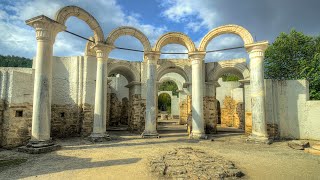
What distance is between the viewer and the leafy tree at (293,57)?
62.7 feet

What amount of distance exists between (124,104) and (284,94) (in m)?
14.2

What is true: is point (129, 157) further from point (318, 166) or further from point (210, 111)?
point (210, 111)

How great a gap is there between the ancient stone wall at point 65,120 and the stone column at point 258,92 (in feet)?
30.4

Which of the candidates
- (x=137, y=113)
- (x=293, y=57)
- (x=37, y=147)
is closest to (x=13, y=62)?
(x=137, y=113)

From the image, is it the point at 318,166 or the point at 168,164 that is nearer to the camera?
the point at 168,164

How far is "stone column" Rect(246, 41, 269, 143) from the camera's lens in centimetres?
1115

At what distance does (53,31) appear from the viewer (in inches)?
352

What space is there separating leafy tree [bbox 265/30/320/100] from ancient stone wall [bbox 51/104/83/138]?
679 inches

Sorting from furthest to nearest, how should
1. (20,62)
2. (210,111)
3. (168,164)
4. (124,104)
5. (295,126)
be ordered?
(20,62) < (124,104) < (210,111) < (295,126) < (168,164)

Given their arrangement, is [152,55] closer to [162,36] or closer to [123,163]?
[162,36]

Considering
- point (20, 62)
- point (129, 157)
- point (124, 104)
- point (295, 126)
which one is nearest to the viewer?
point (129, 157)

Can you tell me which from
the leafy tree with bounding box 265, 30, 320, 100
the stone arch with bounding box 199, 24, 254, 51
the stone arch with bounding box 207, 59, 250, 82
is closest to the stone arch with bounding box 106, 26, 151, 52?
the stone arch with bounding box 199, 24, 254, 51

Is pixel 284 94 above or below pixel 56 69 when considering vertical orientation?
below

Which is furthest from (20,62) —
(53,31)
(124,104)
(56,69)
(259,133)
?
(259,133)
